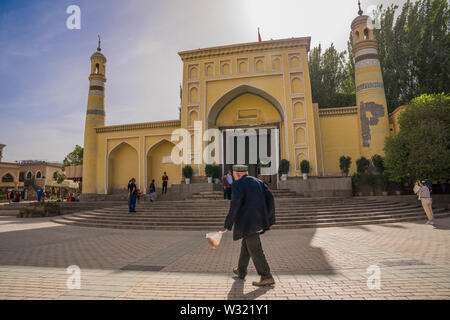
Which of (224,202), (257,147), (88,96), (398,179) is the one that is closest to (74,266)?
(224,202)

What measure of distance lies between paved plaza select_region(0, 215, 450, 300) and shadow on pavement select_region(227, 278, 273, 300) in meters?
0.01

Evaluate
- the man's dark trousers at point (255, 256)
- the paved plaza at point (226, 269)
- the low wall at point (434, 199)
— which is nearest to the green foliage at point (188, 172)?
the paved plaza at point (226, 269)

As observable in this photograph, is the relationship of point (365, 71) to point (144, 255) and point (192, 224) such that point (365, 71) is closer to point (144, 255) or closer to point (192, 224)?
point (192, 224)

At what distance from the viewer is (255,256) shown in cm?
321

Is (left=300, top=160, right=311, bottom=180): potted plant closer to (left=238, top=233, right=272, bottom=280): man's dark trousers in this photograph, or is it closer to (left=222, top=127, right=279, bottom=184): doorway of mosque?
(left=222, top=127, right=279, bottom=184): doorway of mosque

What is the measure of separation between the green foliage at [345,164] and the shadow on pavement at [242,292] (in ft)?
45.6

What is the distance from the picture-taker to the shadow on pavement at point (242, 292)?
108 inches

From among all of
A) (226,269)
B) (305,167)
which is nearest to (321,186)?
(305,167)

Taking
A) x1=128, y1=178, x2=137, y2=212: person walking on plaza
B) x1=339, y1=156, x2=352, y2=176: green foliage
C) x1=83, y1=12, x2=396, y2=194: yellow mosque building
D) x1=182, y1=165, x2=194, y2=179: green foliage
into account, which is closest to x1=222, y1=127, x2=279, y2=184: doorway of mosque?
x1=83, y1=12, x2=396, y2=194: yellow mosque building

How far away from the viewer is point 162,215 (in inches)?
413

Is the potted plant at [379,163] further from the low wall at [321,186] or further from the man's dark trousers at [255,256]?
the man's dark trousers at [255,256]

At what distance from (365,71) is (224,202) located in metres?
12.2

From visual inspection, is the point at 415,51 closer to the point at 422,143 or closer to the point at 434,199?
the point at 422,143

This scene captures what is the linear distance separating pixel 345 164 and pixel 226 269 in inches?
531
